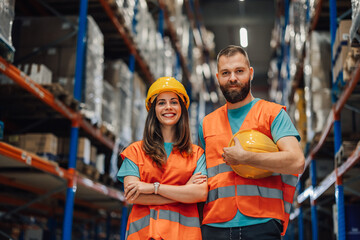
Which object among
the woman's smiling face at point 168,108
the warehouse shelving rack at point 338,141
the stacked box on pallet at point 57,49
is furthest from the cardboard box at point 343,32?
the stacked box on pallet at point 57,49

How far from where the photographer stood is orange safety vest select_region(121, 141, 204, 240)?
8.50 feet

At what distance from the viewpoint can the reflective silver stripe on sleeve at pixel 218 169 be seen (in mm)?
2644

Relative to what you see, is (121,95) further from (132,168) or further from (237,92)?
(237,92)

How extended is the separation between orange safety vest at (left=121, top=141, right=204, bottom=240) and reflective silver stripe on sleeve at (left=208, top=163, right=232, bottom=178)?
0.12 metres

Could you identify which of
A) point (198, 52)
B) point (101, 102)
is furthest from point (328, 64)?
point (198, 52)

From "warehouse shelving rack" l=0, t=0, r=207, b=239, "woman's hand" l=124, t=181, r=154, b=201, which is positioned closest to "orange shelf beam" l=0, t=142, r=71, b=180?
"warehouse shelving rack" l=0, t=0, r=207, b=239

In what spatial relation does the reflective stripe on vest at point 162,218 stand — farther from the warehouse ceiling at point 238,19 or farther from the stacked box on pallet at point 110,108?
the warehouse ceiling at point 238,19

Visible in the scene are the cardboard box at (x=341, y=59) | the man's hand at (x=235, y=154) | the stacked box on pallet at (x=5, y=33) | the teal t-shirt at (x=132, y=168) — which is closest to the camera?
the man's hand at (x=235, y=154)

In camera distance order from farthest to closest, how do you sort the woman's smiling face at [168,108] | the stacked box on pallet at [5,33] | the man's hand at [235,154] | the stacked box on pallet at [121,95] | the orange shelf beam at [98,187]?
the stacked box on pallet at [121,95], the orange shelf beam at [98,187], the stacked box on pallet at [5,33], the woman's smiling face at [168,108], the man's hand at [235,154]

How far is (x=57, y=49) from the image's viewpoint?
21.3 feet

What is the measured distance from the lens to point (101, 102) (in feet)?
23.4

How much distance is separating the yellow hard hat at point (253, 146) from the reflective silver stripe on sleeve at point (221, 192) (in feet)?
0.35

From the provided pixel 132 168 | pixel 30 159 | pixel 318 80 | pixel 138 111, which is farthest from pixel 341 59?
pixel 138 111

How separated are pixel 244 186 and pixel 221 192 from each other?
134 mm
